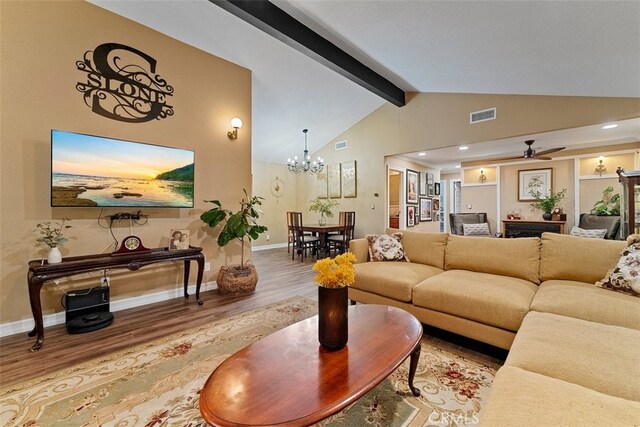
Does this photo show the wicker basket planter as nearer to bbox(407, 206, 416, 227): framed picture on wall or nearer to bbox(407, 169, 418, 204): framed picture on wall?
bbox(407, 206, 416, 227): framed picture on wall

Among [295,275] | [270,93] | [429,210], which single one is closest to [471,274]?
[295,275]

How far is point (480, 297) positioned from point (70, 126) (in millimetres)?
4258

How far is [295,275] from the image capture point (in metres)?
4.80

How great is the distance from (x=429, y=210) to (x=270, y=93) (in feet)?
20.0

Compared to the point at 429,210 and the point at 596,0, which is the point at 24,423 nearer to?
the point at 596,0

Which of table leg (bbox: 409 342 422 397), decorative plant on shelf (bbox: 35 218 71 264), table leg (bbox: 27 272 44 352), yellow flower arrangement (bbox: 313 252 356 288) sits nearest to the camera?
yellow flower arrangement (bbox: 313 252 356 288)

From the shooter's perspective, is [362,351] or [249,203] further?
[249,203]

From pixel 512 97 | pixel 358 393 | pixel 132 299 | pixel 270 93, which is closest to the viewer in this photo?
pixel 358 393

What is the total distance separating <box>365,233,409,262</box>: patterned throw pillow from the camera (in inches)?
132

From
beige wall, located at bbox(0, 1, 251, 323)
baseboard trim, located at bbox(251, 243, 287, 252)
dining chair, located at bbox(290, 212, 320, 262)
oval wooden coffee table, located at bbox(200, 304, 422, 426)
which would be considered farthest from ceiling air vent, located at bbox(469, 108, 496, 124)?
baseboard trim, located at bbox(251, 243, 287, 252)

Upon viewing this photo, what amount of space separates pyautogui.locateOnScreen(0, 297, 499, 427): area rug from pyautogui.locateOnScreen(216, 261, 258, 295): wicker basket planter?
129cm

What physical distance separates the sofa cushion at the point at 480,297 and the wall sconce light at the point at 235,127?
3.33m

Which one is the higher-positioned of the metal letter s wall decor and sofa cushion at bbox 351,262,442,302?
the metal letter s wall decor

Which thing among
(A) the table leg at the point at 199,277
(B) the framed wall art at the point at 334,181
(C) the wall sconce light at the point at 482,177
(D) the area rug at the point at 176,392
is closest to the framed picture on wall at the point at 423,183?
(C) the wall sconce light at the point at 482,177
